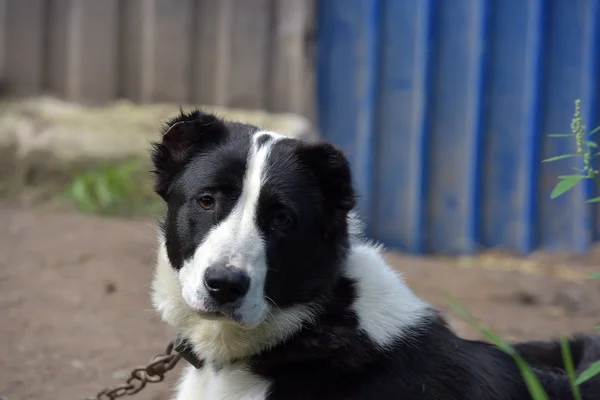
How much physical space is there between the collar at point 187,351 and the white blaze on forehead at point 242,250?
250mm

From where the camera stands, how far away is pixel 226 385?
273 cm

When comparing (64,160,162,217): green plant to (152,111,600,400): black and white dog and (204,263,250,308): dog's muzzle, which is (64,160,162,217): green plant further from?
(204,263,250,308): dog's muzzle

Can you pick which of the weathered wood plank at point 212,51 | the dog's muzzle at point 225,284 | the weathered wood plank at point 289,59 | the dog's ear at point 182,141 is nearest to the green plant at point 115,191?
the weathered wood plank at point 212,51

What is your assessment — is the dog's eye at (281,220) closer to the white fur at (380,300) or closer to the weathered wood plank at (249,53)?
the white fur at (380,300)

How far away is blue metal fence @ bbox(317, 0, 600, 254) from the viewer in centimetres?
682

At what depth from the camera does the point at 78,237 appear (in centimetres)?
580

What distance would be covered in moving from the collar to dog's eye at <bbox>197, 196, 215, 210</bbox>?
0.46 metres

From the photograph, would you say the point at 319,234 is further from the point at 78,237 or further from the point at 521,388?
the point at 78,237

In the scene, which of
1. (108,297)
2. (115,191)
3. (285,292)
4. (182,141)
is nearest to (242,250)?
(285,292)

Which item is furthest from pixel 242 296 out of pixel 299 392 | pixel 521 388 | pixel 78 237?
pixel 78 237

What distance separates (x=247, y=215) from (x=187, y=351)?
0.55 meters

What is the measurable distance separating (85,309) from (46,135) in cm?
243

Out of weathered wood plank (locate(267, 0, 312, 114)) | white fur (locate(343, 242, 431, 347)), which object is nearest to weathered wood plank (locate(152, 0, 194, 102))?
weathered wood plank (locate(267, 0, 312, 114))

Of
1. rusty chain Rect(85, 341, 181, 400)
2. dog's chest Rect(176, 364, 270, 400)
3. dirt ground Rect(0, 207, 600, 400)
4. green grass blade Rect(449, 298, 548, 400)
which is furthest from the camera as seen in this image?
dirt ground Rect(0, 207, 600, 400)
